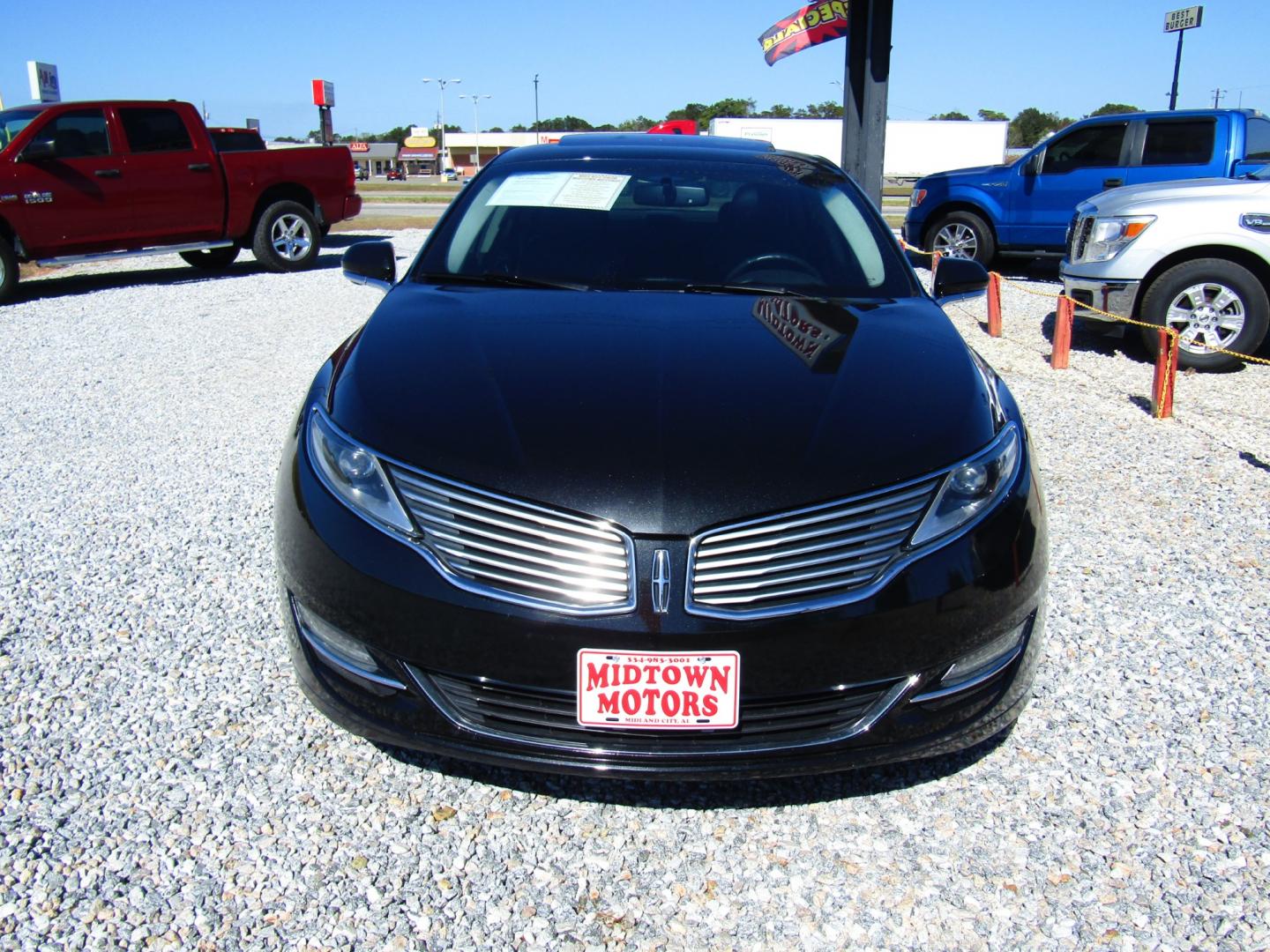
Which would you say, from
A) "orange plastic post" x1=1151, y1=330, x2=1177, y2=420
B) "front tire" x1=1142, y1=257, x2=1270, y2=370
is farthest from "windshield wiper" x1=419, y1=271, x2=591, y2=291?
"front tire" x1=1142, y1=257, x2=1270, y2=370

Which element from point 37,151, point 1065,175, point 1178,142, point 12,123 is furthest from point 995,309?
point 12,123

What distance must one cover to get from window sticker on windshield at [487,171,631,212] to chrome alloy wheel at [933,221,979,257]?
29.4ft

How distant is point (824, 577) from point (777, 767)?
1.30 ft

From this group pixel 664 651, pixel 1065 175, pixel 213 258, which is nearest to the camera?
pixel 664 651

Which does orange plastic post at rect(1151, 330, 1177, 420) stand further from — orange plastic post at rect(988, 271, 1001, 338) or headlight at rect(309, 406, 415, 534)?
headlight at rect(309, 406, 415, 534)

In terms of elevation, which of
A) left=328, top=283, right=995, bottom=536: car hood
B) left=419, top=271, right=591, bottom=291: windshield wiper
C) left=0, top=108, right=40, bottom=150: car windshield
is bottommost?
left=328, top=283, right=995, bottom=536: car hood

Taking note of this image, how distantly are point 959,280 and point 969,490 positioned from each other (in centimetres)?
156

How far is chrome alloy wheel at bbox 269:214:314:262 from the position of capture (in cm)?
1188

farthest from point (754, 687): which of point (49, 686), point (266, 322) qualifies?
point (266, 322)

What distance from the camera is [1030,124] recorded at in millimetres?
96250

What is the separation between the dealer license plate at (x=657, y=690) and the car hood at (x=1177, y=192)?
664cm

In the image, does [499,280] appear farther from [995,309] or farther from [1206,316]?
[995,309]

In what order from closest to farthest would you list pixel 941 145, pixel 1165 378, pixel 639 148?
pixel 639 148 → pixel 1165 378 → pixel 941 145

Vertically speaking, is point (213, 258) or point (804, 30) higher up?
point (804, 30)
